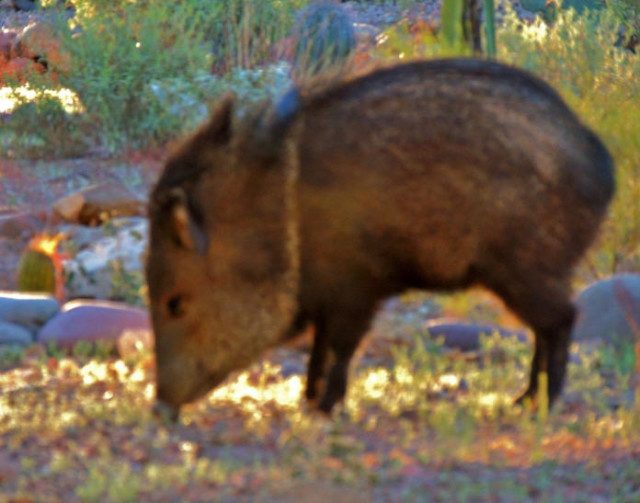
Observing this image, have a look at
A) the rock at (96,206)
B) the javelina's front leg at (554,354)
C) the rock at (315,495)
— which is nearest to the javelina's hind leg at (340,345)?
the javelina's front leg at (554,354)

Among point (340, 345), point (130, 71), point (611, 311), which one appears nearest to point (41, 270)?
point (340, 345)

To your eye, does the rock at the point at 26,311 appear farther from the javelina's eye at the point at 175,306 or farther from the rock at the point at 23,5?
the rock at the point at 23,5

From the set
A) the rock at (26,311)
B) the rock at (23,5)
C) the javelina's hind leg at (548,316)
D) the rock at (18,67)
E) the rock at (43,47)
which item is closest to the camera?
the javelina's hind leg at (548,316)

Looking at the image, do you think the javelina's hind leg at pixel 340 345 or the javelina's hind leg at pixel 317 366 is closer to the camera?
the javelina's hind leg at pixel 340 345

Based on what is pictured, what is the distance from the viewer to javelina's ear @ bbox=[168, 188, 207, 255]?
3529mm

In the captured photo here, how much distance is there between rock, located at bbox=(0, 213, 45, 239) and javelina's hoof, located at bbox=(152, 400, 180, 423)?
331 centimetres

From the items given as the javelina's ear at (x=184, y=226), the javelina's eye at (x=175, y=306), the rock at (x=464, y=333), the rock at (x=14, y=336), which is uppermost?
the javelina's ear at (x=184, y=226)

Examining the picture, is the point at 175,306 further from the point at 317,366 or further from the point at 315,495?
the point at 315,495

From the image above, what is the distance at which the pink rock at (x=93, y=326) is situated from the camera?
193 inches

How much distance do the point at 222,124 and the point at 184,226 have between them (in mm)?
358

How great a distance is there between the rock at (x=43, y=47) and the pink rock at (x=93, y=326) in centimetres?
531

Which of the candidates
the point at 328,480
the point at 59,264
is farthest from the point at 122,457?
the point at 59,264

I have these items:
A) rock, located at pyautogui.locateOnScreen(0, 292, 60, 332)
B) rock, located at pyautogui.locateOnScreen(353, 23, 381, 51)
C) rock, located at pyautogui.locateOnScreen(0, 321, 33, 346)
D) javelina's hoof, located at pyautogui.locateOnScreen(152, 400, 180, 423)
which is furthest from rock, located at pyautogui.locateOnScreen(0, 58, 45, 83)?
javelina's hoof, located at pyautogui.locateOnScreen(152, 400, 180, 423)

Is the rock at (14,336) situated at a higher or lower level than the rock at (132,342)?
lower
